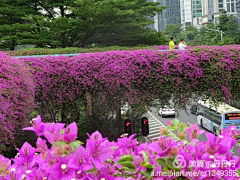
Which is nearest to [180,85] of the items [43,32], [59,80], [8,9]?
[59,80]

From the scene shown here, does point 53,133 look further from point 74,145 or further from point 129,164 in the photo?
point 129,164

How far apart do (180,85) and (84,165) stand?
8106 millimetres

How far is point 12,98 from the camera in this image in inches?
241

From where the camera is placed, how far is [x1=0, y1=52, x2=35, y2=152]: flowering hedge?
5578mm

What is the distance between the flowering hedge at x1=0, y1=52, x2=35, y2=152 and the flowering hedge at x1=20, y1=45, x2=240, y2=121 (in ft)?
4.86

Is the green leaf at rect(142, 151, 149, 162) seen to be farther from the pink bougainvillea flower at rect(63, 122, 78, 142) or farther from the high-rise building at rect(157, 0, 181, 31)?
the high-rise building at rect(157, 0, 181, 31)

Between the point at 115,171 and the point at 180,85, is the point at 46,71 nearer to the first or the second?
the point at 180,85

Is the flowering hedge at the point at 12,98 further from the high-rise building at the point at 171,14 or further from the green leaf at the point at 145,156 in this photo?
the high-rise building at the point at 171,14

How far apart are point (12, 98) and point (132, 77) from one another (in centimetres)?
368

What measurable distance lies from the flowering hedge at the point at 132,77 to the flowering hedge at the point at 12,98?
4.86ft

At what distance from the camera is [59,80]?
341 inches

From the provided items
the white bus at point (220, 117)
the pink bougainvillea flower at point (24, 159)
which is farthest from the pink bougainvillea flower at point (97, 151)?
the white bus at point (220, 117)

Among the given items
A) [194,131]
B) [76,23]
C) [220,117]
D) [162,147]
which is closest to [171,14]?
[220,117]

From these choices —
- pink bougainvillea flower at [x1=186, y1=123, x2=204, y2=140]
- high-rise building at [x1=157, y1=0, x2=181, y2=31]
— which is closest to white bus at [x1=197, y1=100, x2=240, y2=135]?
pink bougainvillea flower at [x1=186, y1=123, x2=204, y2=140]
